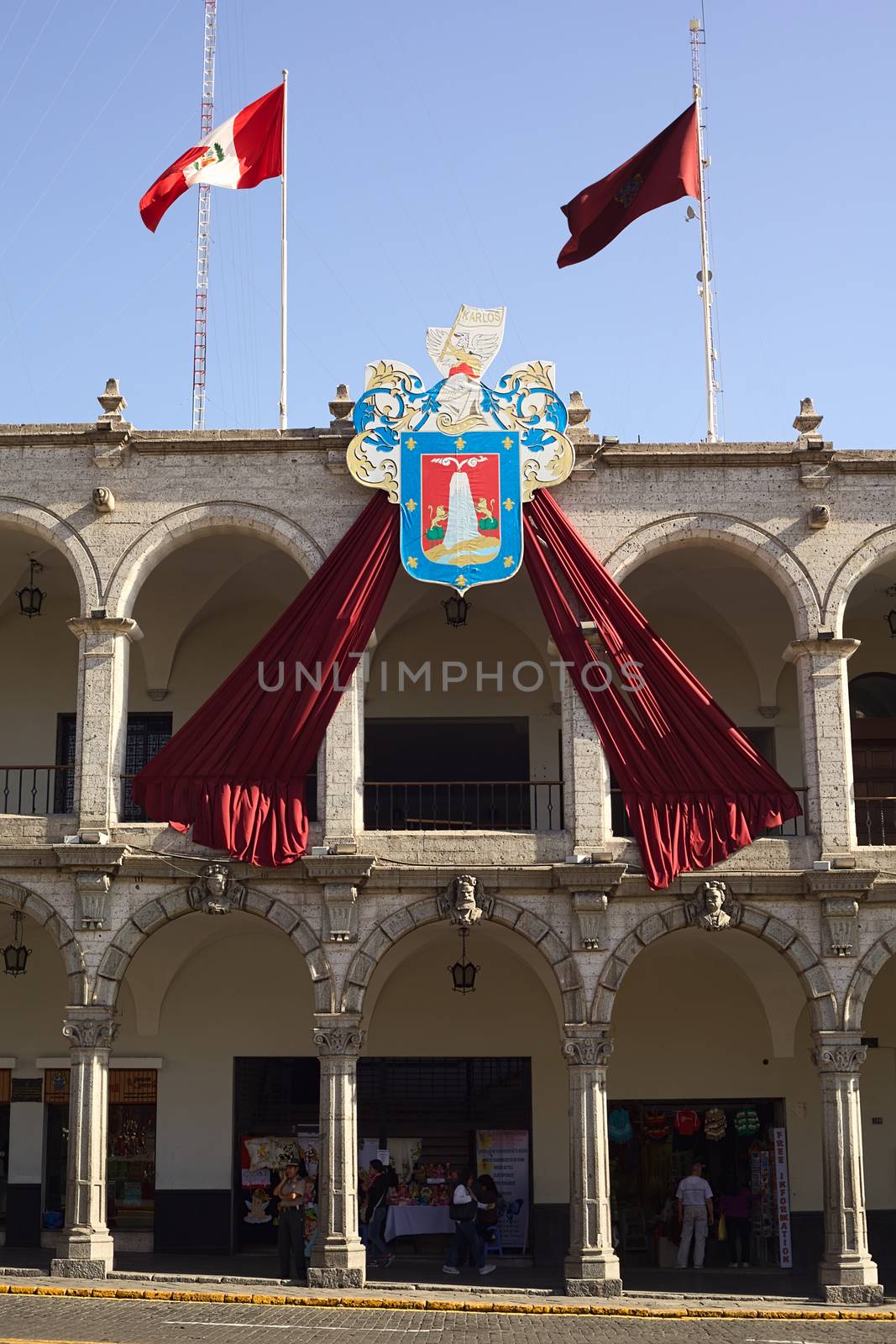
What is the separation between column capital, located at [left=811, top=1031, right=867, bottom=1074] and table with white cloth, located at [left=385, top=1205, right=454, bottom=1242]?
6309 mm

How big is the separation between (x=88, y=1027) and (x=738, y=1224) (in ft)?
31.4

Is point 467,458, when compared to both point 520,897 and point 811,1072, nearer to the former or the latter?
point 520,897

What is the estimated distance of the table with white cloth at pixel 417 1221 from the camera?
74.1 ft

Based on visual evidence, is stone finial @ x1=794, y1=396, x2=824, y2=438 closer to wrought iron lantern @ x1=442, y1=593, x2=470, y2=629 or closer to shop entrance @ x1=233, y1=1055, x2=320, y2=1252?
wrought iron lantern @ x1=442, y1=593, x2=470, y2=629

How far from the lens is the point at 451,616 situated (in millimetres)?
21578

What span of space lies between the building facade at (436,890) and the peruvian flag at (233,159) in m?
3.74

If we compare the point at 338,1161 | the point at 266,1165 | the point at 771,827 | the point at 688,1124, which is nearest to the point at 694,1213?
the point at 688,1124

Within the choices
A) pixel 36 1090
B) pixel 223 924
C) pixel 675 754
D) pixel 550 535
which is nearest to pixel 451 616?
pixel 550 535

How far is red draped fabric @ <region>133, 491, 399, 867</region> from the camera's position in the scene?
1991 centimetres

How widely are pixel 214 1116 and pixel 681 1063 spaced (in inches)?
273

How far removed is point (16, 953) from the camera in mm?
22844

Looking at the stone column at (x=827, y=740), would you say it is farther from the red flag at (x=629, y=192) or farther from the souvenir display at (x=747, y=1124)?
the red flag at (x=629, y=192)

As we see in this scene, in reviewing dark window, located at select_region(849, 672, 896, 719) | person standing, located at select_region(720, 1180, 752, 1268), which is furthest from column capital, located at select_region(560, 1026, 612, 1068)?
dark window, located at select_region(849, 672, 896, 719)

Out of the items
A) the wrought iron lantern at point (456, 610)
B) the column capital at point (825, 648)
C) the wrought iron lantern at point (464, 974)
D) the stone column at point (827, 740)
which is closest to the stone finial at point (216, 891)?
the wrought iron lantern at point (464, 974)
